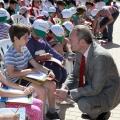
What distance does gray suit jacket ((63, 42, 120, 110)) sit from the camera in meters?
3.27

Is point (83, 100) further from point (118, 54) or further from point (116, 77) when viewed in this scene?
point (118, 54)

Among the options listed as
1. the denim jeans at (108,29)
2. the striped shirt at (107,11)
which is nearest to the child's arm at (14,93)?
the striped shirt at (107,11)

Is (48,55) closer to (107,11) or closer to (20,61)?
(20,61)

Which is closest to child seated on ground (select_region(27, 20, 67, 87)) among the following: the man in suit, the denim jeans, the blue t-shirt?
the blue t-shirt

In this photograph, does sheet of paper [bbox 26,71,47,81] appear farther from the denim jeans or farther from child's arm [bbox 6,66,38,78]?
the denim jeans

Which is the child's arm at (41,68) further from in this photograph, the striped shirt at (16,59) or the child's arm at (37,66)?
the striped shirt at (16,59)

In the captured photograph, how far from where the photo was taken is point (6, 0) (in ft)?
31.8

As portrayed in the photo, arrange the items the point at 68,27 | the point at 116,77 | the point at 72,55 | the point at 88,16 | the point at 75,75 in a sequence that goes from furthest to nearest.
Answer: the point at 88,16 → the point at 68,27 → the point at 72,55 → the point at 75,75 → the point at 116,77

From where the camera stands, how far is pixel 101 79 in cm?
330

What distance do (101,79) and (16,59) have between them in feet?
3.59

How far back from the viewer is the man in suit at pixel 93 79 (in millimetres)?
3279

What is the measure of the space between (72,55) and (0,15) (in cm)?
157

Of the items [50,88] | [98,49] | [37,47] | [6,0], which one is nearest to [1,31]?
[37,47]

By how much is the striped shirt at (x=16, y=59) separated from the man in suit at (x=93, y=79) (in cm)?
64
